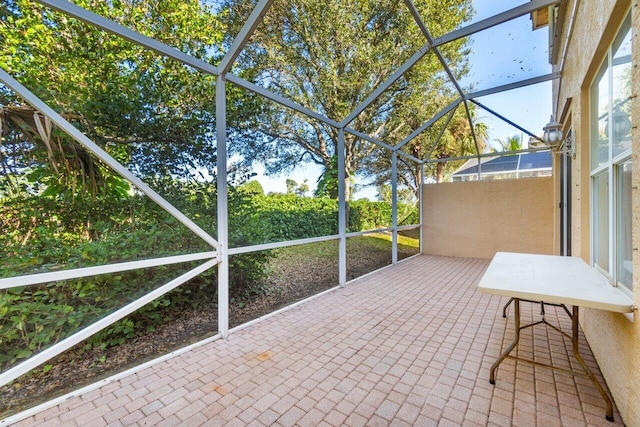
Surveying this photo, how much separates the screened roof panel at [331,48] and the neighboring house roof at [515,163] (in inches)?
142

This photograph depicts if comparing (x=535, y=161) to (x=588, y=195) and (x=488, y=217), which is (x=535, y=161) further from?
(x=588, y=195)

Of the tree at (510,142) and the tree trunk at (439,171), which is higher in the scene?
the tree at (510,142)

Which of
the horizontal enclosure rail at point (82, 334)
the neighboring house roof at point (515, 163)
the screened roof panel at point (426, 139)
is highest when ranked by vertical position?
the screened roof panel at point (426, 139)

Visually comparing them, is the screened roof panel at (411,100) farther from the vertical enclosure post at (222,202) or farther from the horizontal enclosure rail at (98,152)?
the horizontal enclosure rail at (98,152)

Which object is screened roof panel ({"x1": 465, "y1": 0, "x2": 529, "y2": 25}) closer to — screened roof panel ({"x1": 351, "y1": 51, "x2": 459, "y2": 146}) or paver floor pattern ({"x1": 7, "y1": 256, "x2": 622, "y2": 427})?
screened roof panel ({"x1": 351, "y1": 51, "x2": 459, "y2": 146})

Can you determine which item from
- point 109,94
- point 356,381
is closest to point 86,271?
point 109,94

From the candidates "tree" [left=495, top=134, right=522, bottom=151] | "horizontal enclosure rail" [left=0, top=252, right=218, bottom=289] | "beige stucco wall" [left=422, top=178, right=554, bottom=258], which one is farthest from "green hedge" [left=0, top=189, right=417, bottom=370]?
"tree" [left=495, top=134, right=522, bottom=151]

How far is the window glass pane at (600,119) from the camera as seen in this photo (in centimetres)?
240

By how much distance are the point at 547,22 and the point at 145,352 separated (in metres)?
7.76

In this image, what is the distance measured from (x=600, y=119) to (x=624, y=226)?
3.88 feet

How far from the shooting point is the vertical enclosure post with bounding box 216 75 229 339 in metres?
3.06

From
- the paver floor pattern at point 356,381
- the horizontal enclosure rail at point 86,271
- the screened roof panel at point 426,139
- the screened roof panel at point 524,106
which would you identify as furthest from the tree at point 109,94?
the screened roof panel at point 426,139

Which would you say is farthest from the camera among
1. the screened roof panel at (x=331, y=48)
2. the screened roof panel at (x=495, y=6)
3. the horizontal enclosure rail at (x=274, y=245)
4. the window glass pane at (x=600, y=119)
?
the screened roof panel at (x=331, y=48)

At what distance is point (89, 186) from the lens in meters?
2.32
